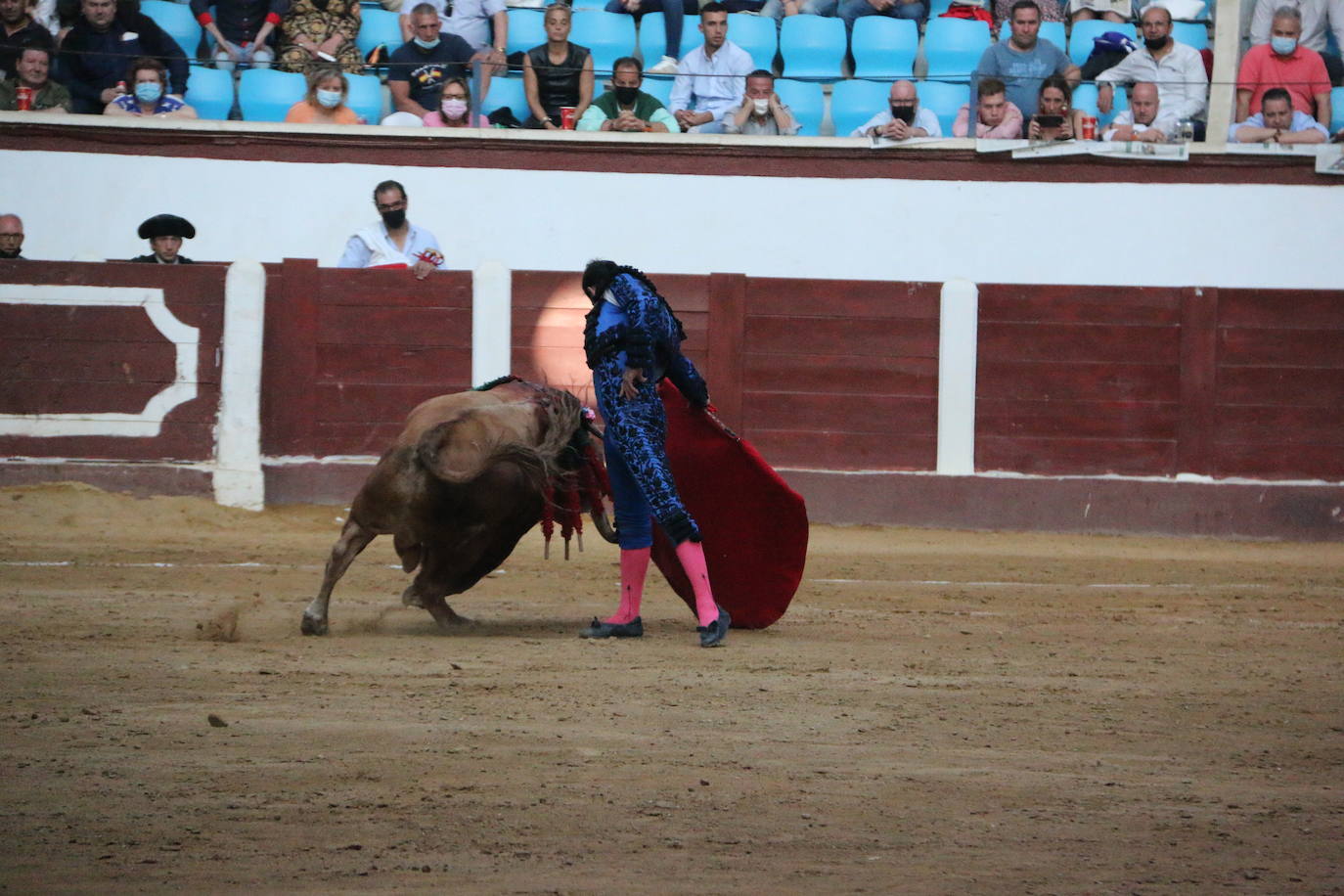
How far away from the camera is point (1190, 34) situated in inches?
426

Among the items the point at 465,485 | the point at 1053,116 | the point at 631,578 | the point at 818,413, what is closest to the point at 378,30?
the point at 818,413

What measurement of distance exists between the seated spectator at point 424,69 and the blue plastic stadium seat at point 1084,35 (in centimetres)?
376

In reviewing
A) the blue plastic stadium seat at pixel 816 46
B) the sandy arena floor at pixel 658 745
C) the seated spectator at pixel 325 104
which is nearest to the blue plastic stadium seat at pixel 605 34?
the blue plastic stadium seat at pixel 816 46

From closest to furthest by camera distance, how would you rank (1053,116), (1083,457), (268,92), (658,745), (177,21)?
1. (658,745)
2. (1083,457)
3. (1053,116)
4. (268,92)
5. (177,21)

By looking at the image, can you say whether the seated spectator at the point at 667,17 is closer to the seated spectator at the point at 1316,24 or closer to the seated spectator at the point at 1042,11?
the seated spectator at the point at 1042,11

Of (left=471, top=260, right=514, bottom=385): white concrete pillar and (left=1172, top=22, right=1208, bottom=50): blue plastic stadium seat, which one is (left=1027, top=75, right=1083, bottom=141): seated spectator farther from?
(left=471, top=260, right=514, bottom=385): white concrete pillar

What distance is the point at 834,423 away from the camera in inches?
388

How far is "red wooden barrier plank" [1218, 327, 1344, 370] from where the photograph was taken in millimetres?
9836

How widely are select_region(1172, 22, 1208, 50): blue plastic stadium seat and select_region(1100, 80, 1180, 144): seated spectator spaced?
96 cm

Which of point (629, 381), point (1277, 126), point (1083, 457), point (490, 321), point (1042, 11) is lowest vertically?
point (1083, 457)

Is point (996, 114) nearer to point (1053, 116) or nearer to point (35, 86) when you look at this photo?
point (1053, 116)

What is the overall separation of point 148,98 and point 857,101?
4178mm

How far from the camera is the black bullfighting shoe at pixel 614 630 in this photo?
5383 millimetres

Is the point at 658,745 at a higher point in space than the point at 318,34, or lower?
lower
